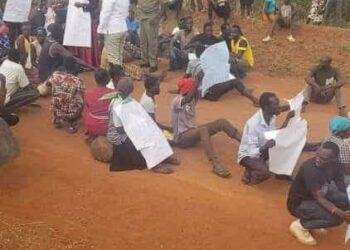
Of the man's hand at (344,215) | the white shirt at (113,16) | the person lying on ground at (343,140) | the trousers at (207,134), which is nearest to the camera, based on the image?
the man's hand at (344,215)

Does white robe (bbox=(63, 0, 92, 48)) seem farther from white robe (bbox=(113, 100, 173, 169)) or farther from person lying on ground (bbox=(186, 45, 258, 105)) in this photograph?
white robe (bbox=(113, 100, 173, 169))

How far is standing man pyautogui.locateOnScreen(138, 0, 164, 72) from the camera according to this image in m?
10.4

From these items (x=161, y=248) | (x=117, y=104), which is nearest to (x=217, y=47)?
(x=117, y=104)

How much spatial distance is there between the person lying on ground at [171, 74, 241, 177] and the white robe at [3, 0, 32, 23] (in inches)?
191

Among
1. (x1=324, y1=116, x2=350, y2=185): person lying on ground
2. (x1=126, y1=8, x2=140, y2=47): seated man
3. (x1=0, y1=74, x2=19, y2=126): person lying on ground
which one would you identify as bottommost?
(x1=126, y1=8, x2=140, y2=47): seated man

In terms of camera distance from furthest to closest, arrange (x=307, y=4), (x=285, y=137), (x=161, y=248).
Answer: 1. (x=307, y=4)
2. (x=285, y=137)
3. (x=161, y=248)

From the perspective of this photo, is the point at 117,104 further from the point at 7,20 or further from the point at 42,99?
the point at 7,20

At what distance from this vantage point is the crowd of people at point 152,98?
239 inches

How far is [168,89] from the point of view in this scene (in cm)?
1049

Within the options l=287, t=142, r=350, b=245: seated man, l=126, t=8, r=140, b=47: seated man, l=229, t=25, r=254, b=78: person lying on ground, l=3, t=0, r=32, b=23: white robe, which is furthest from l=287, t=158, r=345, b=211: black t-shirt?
l=3, t=0, r=32, b=23: white robe

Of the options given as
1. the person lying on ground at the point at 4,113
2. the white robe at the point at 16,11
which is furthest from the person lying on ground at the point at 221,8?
the person lying on ground at the point at 4,113

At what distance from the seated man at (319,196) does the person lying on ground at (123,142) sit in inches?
68.5

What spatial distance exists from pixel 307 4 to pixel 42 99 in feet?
28.4

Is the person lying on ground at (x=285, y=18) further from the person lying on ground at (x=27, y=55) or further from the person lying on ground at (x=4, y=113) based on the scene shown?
the person lying on ground at (x=4, y=113)
